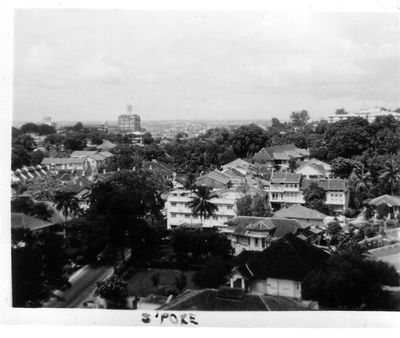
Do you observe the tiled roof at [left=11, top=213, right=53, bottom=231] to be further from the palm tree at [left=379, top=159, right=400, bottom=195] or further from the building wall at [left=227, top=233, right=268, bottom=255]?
the palm tree at [left=379, top=159, right=400, bottom=195]

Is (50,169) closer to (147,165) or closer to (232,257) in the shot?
(147,165)

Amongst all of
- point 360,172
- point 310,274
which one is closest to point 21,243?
point 310,274

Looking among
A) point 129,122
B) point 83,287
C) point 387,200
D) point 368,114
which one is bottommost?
point 83,287

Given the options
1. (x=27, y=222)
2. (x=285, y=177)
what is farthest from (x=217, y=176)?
(x=27, y=222)

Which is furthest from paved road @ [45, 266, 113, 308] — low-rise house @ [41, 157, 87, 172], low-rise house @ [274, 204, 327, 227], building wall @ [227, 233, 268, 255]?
low-rise house @ [274, 204, 327, 227]

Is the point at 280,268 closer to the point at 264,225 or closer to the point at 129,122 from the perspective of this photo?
the point at 264,225

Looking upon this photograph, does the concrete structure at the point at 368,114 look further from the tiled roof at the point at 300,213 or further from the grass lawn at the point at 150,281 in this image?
the grass lawn at the point at 150,281
